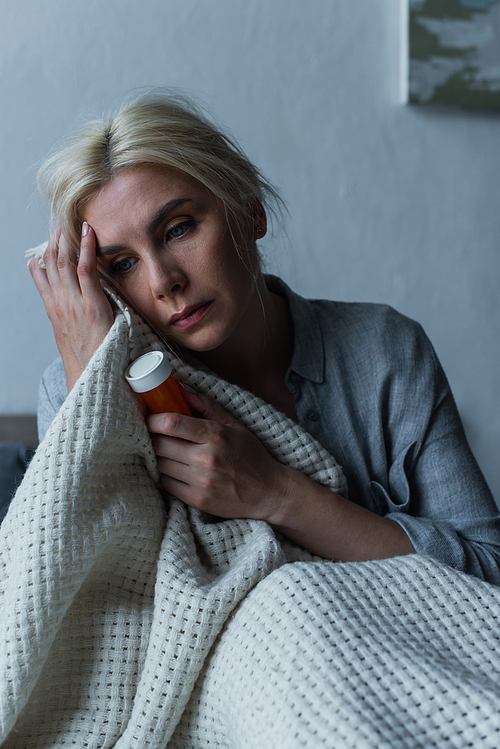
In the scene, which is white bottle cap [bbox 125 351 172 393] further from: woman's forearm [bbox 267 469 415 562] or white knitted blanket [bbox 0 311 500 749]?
woman's forearm [bbox 267 469 415 562]

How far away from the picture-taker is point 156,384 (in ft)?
2.43

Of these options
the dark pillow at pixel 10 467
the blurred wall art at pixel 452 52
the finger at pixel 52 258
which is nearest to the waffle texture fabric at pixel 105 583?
the finger at pixel 52 258

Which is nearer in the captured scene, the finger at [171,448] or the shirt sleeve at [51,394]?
the finger at [171,448]

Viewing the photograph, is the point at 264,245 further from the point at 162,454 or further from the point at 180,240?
the point at 162,454

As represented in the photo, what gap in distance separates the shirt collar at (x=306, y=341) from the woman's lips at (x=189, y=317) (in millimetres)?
229

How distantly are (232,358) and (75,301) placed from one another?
32cm

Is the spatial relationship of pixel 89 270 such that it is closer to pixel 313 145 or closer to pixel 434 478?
pixel 434 478

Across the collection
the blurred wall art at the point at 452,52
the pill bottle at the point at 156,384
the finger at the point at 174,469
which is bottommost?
the finger at the point at 174,469

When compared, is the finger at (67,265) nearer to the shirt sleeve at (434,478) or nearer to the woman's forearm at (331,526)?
the woman's forearm at (331,526)

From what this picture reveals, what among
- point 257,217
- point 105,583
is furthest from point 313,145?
point 105,583

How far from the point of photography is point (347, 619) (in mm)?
623

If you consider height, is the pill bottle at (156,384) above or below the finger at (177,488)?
above

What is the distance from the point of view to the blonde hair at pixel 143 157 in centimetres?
87

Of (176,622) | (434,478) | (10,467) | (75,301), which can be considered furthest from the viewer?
(10,467)
